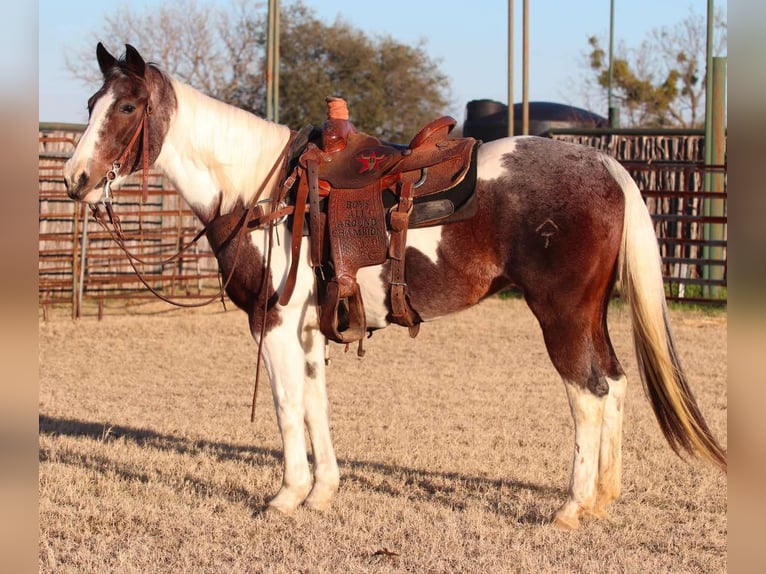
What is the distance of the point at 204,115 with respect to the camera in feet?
14.7

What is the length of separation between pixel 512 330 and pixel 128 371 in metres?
4.71

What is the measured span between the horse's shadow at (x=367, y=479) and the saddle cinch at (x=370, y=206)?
3.29 feet

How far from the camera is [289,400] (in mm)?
4402

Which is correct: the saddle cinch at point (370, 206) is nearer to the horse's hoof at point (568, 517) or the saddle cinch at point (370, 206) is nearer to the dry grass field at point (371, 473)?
the dry grass field at point (371, 473)

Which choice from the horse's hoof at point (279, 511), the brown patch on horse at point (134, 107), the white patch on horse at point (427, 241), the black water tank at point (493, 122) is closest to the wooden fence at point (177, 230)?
the black water tank at point (493, 122)

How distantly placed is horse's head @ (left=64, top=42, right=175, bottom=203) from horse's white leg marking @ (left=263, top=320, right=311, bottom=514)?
3.55 feet

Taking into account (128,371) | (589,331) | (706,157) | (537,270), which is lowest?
(128,371)

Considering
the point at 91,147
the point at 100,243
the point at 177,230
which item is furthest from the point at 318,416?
the point at 100,243

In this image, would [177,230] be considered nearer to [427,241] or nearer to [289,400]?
[289,400]

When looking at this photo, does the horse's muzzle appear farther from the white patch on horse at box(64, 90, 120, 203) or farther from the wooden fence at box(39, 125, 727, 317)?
the wooden fence at box(39, 125, 727, 317)

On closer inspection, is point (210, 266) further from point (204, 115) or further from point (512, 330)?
point (204, 115)

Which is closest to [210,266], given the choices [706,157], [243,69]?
[706,157]

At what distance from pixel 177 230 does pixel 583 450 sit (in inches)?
420
